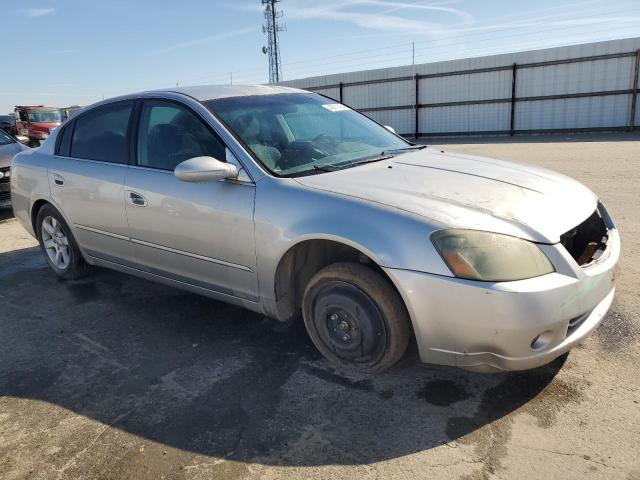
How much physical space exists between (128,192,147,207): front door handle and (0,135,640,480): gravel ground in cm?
88

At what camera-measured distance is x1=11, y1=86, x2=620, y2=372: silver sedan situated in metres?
2.37

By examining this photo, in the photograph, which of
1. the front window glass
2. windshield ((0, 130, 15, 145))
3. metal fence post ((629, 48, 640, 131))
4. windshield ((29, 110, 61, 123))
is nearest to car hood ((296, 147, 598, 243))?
the front window glass

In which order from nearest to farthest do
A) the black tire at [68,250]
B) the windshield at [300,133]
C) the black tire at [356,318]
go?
the black tire at [356,318], the windshield at [300,133], the black tire at [68,250]

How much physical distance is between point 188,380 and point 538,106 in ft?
66.4

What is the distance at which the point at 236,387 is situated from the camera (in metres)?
2.85

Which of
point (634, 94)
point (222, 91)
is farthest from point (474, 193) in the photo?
point (634, 94)

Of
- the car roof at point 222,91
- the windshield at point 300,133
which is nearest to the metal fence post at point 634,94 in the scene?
the windshield at point 300,133

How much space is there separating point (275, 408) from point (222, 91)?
89.2 inches

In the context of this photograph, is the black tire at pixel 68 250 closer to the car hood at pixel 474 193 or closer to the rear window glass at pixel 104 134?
the rear window glass at pixel 104 134

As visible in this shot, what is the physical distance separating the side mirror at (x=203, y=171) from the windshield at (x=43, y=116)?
23.4 m

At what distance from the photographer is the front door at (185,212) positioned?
10.1ft

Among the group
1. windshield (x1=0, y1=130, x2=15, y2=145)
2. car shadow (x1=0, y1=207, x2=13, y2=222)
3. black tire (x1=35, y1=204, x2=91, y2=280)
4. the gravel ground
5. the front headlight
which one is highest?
windshield (x1=0, y1=130, x2=15, y2=145)

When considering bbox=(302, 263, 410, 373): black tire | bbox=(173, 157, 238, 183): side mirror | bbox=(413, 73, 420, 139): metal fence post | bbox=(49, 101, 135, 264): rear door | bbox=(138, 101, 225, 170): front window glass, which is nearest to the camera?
bbox=(302, 263, 410, 373): black tire

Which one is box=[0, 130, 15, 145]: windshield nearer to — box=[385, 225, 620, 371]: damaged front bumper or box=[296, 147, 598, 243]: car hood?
box=[296, 147, 598, 243]: car hood
